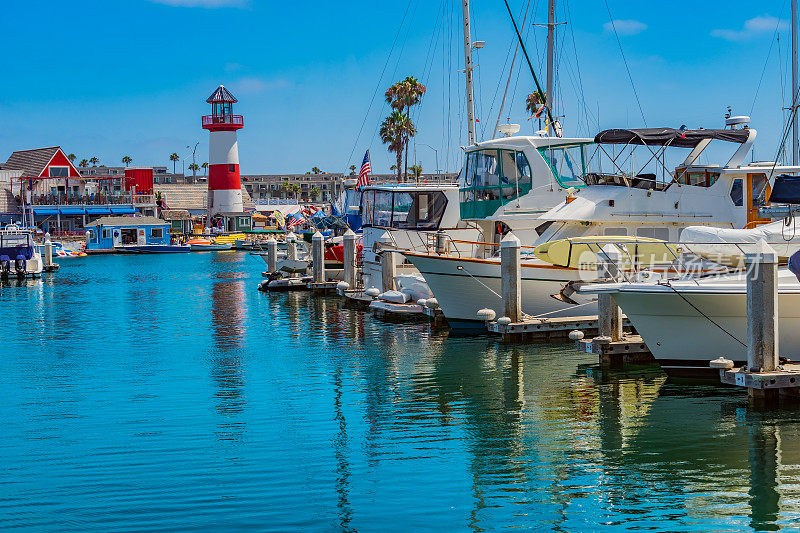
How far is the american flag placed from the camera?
131 feet

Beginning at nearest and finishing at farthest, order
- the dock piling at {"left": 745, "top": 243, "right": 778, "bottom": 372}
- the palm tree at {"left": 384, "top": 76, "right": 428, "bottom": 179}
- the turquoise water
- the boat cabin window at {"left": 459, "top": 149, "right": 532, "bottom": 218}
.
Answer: the turquoise water
the dock piling at {"left": 745, "top": 243, "right": 778, "bottom": 372}
the boat cabin window at {"left": 459, "top": 149, "right": 532, "bottom": 218}
the palm tree at {"left": 384, "top": 76, "right": 428, "bottom": 179}

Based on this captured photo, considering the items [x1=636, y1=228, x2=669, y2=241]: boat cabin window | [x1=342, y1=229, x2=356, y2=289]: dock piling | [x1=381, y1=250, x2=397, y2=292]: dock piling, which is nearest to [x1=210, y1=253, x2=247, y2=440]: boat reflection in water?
[x1=342, y1=229, x2=356, y2=289]: dock piling

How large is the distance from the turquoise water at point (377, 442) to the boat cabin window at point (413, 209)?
270 inches

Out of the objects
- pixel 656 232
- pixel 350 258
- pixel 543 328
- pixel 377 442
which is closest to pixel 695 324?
pixel 543 328

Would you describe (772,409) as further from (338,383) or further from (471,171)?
(471,171)

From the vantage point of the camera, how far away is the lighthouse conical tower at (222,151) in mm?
92125

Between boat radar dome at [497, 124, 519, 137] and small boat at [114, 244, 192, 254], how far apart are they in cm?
6093

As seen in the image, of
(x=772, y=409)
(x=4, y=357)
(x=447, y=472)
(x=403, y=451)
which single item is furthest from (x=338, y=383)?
(x=4, y=357)

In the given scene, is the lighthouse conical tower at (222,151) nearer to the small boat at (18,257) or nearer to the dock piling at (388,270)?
the small boat at (18,257)

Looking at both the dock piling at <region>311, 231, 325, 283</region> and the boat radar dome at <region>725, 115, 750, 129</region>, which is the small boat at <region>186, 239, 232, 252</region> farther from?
the boat radar dome at <region>725, 115, 750, 129</region>

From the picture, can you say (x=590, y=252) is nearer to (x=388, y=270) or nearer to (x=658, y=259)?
(x=658, y=259)

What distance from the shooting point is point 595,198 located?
2488 cm

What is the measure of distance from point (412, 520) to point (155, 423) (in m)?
6.25

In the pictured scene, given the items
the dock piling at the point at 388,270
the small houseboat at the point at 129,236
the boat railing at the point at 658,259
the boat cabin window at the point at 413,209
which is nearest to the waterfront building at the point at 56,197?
the small houseboat at the point at 129,236
